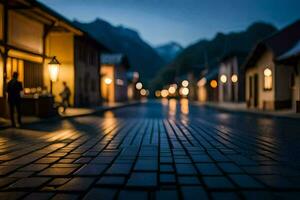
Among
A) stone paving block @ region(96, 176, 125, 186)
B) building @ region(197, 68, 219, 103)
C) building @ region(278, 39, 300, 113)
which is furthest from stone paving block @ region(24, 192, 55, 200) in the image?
building @ region(197, 68, 219, 103)

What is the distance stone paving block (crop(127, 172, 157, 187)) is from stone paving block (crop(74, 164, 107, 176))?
0.53m

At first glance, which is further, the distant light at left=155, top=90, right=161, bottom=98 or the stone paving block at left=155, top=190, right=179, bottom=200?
the distant light at left=155, top=90, right=161, bottom=98

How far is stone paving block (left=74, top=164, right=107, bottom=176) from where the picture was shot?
17.9 ft

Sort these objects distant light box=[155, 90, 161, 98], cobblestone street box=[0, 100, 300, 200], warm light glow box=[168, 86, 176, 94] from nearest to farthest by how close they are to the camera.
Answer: cobblestone street box=[0, 100, 300, 200] < warm light glow box=[168, 86, 176, 94] < distant light box=[155, 90, 161, 98]

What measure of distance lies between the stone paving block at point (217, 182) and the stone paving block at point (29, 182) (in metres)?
2.06

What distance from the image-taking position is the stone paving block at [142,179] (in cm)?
479

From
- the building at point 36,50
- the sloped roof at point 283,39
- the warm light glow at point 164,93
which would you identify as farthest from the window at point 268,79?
the warm light glow at point 164,93

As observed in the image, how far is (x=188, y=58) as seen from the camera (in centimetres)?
12244

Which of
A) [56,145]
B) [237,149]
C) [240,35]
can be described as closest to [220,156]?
[237,149]

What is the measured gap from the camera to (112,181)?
4941 millimetres

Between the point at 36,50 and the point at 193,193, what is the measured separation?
19215 mm

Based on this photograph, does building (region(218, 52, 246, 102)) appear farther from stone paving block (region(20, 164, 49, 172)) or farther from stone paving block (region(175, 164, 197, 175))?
stone paving block (region(20, 164, 49, 172))

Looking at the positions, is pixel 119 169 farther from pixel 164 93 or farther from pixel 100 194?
pixel 164 93

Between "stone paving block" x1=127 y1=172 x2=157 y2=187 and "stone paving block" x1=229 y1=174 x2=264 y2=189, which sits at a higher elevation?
"stone paving block" x1=229 y1=174 x2=264 y2=189
